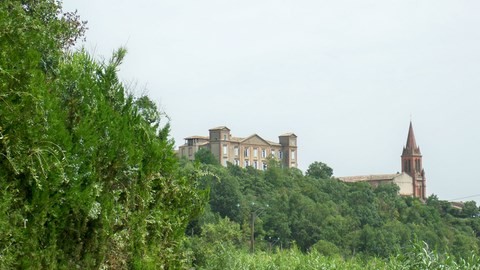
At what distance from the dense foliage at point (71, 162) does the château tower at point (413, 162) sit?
138821 millimetres

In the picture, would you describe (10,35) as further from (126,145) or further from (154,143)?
(154,143)

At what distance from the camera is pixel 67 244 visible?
17.3 feet

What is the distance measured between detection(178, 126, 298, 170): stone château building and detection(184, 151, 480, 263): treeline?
796 inches

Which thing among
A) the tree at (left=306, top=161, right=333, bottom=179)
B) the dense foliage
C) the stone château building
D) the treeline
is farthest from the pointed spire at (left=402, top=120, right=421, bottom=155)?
the dense foliage

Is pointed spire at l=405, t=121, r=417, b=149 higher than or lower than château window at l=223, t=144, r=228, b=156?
higher

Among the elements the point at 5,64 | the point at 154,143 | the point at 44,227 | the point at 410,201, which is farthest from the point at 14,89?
the point at 410,201

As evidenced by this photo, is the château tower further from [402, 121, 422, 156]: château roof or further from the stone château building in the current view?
the stone château building

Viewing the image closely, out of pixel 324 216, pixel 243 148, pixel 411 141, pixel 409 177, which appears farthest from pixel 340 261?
pixel 411 141

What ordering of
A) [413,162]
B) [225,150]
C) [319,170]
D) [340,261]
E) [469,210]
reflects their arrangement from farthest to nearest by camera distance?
1. [413,162]
2. [225,150]
3. [319,170]
4. [469,210]
5. [340,261]

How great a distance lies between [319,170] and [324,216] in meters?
33.9

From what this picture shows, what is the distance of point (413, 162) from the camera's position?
5812 inches

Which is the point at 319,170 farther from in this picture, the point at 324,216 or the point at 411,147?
the point at 411,147

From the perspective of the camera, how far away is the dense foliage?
184 inches

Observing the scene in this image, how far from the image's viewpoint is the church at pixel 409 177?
132 meters
